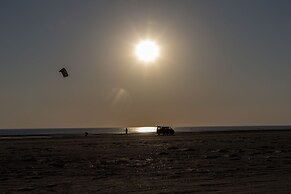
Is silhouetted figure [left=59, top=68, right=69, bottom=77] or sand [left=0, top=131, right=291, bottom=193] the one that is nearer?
sand [left=0, top=131, right=291, bottom=193]

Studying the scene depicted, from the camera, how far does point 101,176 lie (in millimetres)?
20766

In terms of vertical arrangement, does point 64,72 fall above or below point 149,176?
above

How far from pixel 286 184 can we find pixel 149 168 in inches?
337

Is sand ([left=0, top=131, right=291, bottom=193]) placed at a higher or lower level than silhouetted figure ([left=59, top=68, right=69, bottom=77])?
lower

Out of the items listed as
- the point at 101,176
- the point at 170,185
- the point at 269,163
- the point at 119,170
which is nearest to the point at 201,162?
the point at 269,163

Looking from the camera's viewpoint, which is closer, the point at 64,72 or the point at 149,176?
the point at 149,176

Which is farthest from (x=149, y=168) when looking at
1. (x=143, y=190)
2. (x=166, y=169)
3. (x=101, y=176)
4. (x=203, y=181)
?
(x=143, y=190)

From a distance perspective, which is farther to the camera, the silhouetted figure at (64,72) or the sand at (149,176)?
the silhouetted figure at (64,72)

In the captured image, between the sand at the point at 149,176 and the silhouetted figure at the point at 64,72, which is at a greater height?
the silhouetted figure at the point at 64,72

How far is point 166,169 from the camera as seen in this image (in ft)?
A: 75.6

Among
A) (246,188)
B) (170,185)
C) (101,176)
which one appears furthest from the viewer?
(101,176)

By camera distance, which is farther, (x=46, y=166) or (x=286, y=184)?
(x=46, y=166)

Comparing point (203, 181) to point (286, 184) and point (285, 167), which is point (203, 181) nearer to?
point (286, 184)

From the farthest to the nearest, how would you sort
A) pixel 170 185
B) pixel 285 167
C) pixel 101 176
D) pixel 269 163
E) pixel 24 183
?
pixel 269 163 < pixel 285 167 < pixel 101 176 < pixel 24 183 < pixel 170 185
